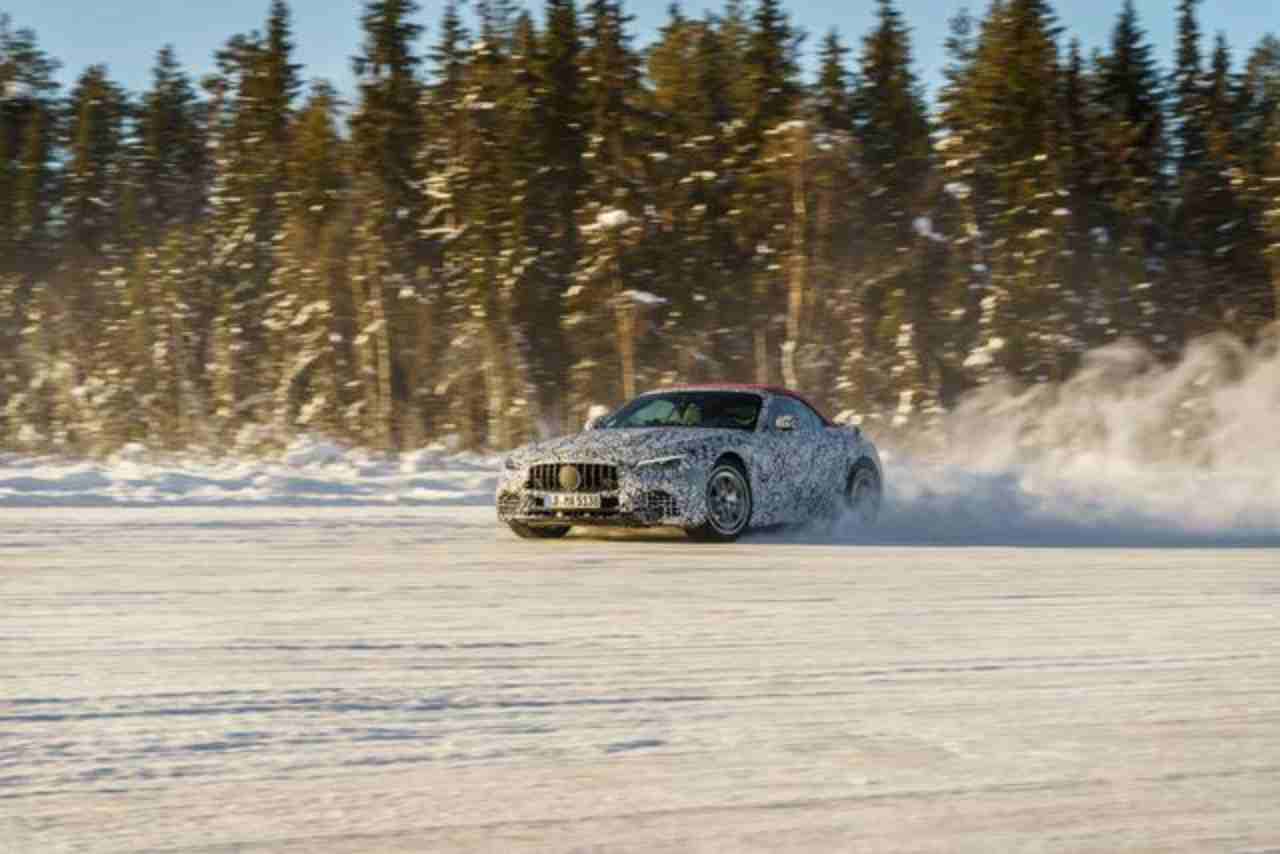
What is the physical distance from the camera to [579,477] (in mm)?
13625

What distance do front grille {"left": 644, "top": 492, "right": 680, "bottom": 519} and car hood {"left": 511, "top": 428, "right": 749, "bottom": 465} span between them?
1.01 feet

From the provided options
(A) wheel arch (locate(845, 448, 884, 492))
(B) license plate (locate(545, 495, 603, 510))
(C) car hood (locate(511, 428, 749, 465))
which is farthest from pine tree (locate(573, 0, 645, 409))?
(B) license plate (locate(545, 495, 603, 510))

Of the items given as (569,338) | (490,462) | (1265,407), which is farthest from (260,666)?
(569,338)

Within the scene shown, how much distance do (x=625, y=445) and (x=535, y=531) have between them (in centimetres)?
113

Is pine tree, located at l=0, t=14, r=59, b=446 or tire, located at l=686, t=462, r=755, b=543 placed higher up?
pine tree, located at l=0, t=14, r=59, b=446

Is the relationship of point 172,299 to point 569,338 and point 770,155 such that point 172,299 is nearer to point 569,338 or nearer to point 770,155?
point 569,338

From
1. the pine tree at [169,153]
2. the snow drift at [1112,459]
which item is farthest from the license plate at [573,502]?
the pine tree at [169,153]

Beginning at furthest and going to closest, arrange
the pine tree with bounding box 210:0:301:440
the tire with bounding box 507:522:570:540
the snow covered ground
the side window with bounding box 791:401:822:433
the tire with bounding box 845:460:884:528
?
the pine tree with bounding box 210:0:301:440 < the snow covered ground < the tire with bounding box 845:460:884:528 < the side window with bounding box 791:401:822:433 < the tire with bounding box 507:522:570:540

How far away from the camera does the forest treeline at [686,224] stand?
164 ft

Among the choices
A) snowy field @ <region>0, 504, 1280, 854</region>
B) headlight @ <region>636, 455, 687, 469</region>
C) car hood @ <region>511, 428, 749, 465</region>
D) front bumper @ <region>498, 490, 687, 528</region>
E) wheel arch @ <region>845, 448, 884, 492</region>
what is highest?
car hood @ <region>511, 428, 749, 465</region>

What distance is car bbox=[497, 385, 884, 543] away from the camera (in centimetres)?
1345

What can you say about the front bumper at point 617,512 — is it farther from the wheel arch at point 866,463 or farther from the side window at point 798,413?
the wheel arch at point 866,463

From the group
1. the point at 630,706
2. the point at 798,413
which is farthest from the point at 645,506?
A: the point at 630,706

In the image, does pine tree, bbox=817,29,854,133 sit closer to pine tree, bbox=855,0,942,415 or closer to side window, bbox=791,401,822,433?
pine tree, bbox=855,0,942,415
